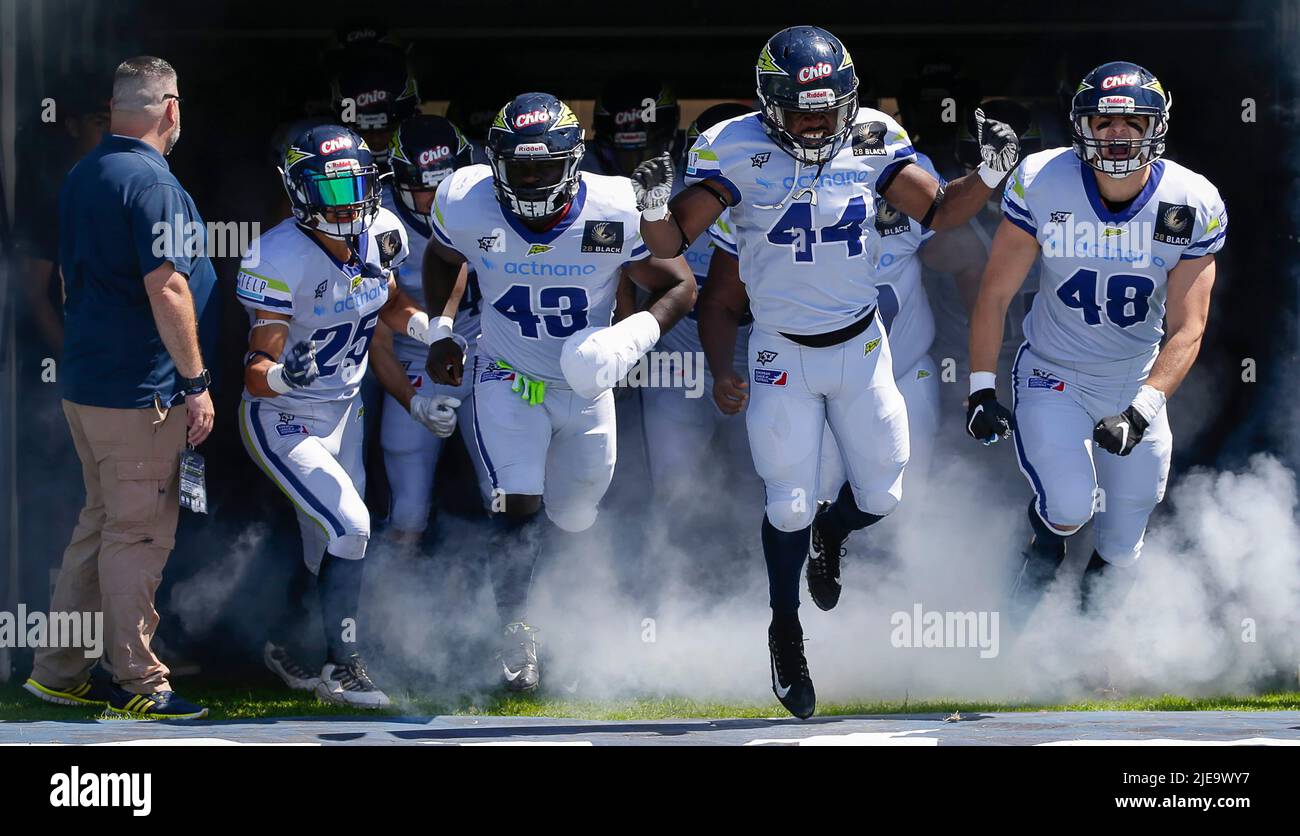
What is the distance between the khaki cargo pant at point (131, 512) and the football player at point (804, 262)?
4.98ft

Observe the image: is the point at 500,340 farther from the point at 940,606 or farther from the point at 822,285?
the point at 940,606

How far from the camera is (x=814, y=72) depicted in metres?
5.29

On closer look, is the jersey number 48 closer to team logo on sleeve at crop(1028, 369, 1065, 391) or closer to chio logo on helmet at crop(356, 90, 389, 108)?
team logo on sleeve at crop(1028, 369, 1065, 391)

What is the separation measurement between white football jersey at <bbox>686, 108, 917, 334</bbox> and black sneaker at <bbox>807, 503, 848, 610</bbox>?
2.70 ft

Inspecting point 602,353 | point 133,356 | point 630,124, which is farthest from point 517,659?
point 630,124

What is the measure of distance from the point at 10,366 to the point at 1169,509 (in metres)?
3.70

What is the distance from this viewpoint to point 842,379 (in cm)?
551

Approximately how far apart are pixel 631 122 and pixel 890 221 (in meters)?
0.92

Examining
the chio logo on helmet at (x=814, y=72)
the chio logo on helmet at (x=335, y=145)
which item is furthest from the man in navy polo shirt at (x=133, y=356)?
the chio logo on helmet at (x=814, y=72)

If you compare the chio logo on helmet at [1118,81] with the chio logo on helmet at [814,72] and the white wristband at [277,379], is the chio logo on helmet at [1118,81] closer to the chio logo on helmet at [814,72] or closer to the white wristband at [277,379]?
the chio logo on helmet at [814,72]

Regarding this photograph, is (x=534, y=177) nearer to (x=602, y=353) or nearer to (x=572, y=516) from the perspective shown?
(x=602, y=353)

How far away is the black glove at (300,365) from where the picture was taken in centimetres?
555

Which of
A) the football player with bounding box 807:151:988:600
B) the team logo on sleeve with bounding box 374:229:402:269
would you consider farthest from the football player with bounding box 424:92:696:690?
the football player with bounding box 807:151:988:600
